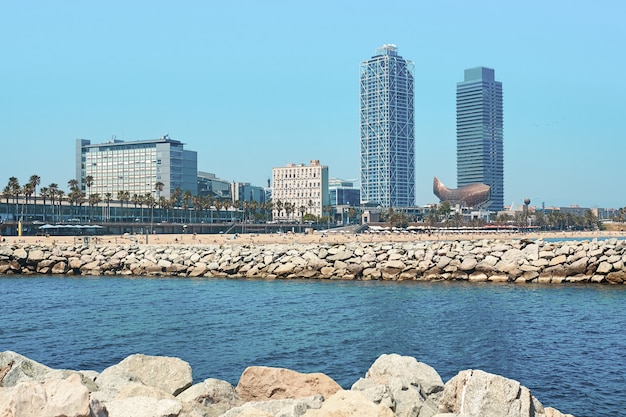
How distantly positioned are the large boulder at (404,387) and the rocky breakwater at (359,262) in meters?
33.4

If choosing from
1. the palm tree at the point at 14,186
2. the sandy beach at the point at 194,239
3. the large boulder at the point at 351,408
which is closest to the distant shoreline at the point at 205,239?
the sandy beach at the point at 194,239

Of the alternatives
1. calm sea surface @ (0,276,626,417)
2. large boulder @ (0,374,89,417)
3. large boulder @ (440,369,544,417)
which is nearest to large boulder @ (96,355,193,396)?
calm sea surface @ (0,276,626,417)

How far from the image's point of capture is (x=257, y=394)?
1329 cm

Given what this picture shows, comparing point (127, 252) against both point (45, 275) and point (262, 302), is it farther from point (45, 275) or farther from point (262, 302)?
point (262, 302)

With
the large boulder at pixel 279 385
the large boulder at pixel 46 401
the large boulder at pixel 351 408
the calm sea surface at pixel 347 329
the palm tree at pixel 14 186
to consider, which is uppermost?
the palm tree at pixel 14 186

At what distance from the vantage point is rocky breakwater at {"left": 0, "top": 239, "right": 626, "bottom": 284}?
45438mm

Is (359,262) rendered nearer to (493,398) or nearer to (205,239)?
(493,398)

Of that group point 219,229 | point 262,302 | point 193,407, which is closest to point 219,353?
point 193,407

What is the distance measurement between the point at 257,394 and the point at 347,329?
15.2 metres

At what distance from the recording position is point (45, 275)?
55688 millimetres

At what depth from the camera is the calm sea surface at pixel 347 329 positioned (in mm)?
20625

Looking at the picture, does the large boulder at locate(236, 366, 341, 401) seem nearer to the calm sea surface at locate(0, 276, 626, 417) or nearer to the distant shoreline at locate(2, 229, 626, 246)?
the calm sea surface at locate(0, 276, 626, 417)

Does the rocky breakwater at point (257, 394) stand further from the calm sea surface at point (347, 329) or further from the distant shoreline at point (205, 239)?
the distant shoreline at point (205, 239)

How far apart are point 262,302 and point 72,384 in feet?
93.8
